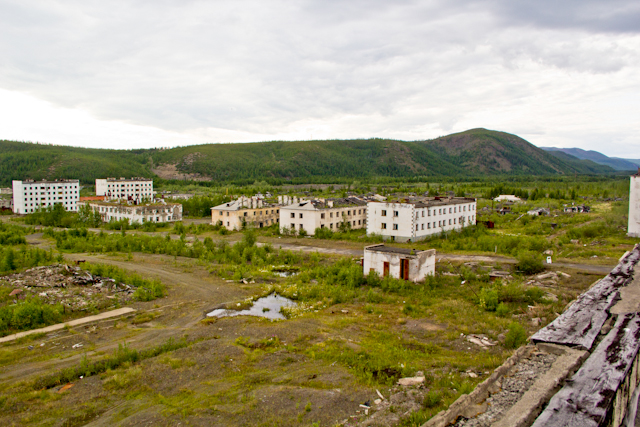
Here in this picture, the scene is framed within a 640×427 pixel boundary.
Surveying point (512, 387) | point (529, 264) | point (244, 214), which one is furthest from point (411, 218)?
point (512, 387)

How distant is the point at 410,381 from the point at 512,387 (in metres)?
4.94

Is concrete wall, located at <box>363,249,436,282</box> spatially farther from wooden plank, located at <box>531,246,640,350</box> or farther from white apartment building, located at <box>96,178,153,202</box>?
white apartment building, located at <box>96,178,153,202</box>

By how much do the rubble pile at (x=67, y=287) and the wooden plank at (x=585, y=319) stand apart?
70.8ft

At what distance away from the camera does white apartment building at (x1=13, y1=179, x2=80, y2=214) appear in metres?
80.1

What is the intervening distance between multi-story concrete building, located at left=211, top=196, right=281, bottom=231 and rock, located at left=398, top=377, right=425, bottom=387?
135 ft

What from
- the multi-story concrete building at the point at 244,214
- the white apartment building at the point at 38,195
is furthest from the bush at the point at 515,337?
the white apartment building at the point at 38,195

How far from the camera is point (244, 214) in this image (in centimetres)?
5147

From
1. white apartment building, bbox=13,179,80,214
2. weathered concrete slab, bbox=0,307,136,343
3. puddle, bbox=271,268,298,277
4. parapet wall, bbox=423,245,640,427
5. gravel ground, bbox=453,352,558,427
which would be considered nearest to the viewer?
parapet wall, bbox=423,245,640,427

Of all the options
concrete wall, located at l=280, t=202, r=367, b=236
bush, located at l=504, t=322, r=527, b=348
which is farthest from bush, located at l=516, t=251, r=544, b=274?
concrete wall, located at l=280, t=202, r=367, b=236

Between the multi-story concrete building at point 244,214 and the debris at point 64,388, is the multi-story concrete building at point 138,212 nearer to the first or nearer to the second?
the multi-story concrete building at point 244,214

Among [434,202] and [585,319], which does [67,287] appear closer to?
[585,319]

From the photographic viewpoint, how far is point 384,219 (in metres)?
40.7

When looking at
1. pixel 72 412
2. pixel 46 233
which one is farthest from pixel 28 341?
pixel 46 233

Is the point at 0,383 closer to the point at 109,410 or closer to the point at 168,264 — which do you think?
the point at 109,410
